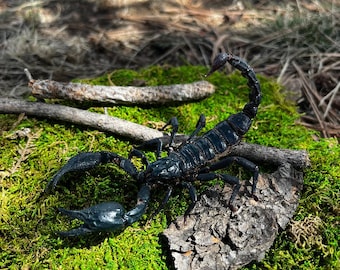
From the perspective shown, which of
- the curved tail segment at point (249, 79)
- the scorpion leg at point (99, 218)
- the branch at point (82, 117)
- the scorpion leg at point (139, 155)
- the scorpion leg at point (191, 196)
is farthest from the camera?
the branch at point (82, 117)

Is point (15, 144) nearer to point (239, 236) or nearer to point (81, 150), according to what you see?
point (81, 150)

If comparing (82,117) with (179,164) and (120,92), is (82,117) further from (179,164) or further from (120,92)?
(179,164)

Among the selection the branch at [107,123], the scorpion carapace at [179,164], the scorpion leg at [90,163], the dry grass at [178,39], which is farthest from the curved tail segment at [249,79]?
the dry grass at [178,39]

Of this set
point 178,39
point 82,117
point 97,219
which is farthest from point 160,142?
point 178,39

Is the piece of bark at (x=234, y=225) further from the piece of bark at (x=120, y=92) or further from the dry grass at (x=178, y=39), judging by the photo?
the dry grass at (x=178, y=39)

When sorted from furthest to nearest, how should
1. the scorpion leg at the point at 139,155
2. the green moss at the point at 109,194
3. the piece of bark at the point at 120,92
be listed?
1. the piece of bark at the point at 120,92
2. the scorpion leg at the point at 139,155
3. the green moss at the point at 109,194

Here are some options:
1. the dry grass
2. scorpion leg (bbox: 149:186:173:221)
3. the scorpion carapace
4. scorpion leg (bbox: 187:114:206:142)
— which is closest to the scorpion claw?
the scorpion carapace

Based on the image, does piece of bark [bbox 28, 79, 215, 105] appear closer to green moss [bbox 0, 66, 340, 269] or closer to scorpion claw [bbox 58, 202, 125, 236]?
green moss [bbox 0, 66, 340, 269]

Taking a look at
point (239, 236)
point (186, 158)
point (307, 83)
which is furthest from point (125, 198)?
point (307, 83)
